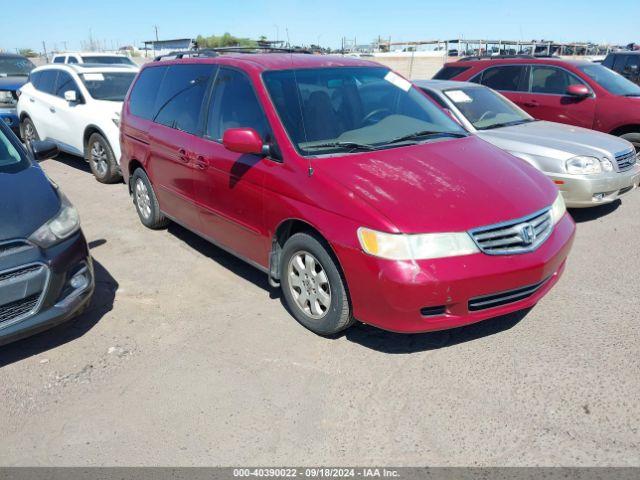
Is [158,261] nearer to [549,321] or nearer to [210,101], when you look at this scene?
[210,101]

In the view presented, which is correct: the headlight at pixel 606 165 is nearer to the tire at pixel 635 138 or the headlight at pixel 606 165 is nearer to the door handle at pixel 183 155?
the tire at pixel 635 138

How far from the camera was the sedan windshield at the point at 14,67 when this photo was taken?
1430cm

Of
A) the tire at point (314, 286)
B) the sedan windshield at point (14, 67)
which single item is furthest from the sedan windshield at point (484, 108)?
the sedan windshield at point (14, 67)

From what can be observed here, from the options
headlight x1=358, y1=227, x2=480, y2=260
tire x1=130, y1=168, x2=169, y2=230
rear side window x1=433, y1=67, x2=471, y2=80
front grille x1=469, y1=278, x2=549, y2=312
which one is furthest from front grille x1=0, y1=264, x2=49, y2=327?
rear side window x1=433, y1=67, x2=471, y2=80

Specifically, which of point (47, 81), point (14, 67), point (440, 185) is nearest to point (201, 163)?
point (440, 185)

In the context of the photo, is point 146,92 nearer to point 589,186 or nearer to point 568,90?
point 589,186

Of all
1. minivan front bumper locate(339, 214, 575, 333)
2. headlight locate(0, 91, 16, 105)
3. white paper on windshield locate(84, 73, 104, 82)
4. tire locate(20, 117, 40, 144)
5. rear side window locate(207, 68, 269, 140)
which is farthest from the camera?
headlight locate(0, 91, 16, 105)

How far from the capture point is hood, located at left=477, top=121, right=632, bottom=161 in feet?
19.6

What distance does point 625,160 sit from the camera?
618cm

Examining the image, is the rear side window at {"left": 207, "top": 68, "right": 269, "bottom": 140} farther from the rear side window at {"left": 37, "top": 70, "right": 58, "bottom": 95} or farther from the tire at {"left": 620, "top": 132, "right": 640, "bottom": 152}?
the tire at {"left": 620, "top": 132, "right": 640, "bottom": 152}

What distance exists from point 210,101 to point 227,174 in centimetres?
77

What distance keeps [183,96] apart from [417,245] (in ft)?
9.64

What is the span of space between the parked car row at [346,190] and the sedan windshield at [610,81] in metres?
2.91

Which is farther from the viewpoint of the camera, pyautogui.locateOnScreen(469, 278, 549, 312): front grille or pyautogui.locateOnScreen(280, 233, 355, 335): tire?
pyautogui.locateOnScreen(280, 233, 355, 335): tire
